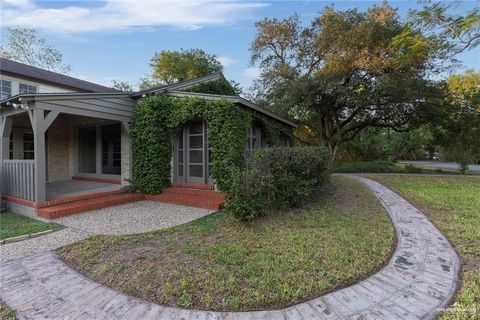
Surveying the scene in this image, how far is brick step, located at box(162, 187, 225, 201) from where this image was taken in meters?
7.07

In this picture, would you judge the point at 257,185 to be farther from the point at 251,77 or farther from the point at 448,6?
the point at 251,77

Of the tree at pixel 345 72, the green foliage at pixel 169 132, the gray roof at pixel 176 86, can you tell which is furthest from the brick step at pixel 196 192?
the tree at pixel 345 72

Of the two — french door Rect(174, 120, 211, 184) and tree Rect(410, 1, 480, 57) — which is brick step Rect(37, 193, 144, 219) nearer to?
french door Rect(174, 120, 211, 184)

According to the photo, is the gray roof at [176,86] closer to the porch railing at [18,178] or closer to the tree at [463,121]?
the porch railing at [18,178]

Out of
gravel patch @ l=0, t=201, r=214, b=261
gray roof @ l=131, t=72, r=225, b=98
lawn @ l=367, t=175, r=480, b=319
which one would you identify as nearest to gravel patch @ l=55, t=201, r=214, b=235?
gravel patch @ l=0, t=201, r=214, b=261

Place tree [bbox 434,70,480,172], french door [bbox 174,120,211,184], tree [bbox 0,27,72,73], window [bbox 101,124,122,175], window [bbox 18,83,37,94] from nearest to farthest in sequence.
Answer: french door [bbox 174,120,211,184] → window [bbox 101,124,122,175] → window [bbox 18,83,37,94] → tree [bbox 434,70,480,172] → tree [bbox 0,27,72,73]

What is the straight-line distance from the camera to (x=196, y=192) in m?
7.48

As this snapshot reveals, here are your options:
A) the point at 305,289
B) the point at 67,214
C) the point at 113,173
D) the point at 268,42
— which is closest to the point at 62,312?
the point at 305,289

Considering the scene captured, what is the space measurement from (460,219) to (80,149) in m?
12.1

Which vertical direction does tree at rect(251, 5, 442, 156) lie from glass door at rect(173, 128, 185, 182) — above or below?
above

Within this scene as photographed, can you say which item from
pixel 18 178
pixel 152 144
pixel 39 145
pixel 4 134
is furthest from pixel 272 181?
pixel 4 134

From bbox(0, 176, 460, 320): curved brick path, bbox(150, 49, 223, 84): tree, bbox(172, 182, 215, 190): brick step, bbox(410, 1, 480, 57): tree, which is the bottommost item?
bbox(0, 176, 460, 320): curved brick path

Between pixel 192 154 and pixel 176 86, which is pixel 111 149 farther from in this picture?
pixel 192 154

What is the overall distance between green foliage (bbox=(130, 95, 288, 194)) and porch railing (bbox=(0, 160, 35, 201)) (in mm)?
2546
